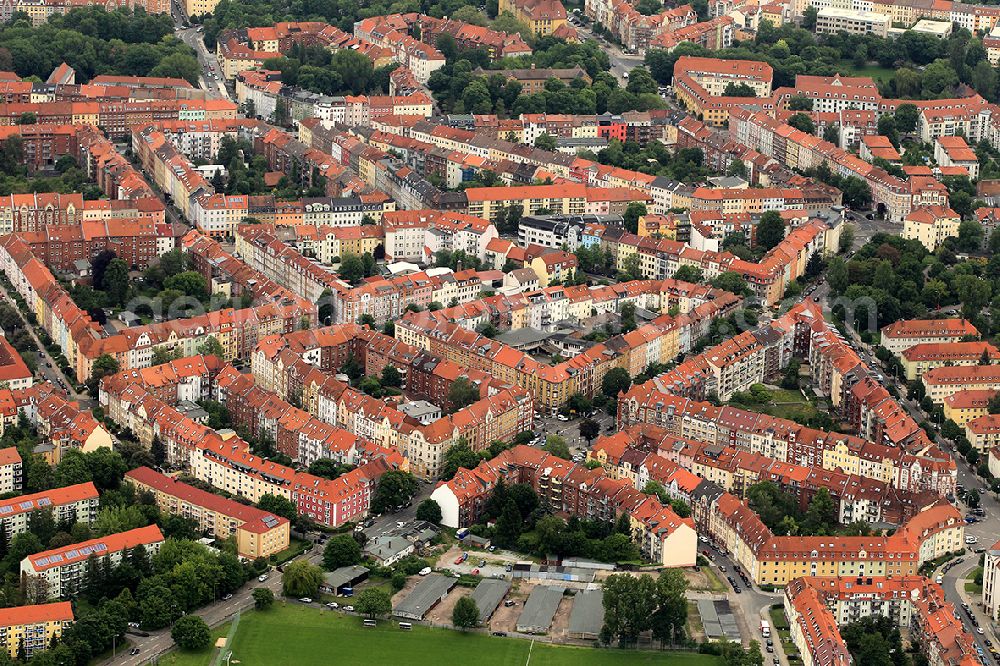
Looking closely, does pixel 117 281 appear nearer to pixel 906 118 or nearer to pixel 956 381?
pixel 956 381

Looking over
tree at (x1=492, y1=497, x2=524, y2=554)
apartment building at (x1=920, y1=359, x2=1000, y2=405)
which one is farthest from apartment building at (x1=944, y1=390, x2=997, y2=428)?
tree at (x1=492, y1=497, x2=524, y2=554)

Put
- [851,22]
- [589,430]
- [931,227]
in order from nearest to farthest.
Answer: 1. [589,430]
2. [931,227]
3. [851,22]

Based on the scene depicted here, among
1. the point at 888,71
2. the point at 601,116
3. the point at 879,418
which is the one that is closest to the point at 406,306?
the point at 879,418

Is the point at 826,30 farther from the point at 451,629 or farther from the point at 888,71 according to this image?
the point at 451,629

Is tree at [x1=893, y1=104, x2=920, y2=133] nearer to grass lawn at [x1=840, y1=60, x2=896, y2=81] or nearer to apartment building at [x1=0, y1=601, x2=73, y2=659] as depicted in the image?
grass lawn at [x1=840, y1=60, x2=896, y2=81]

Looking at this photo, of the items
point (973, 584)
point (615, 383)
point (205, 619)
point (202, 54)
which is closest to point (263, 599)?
point (205, 619)

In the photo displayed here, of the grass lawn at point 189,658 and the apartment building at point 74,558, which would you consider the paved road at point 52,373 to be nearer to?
the apartment building at point 74,558
